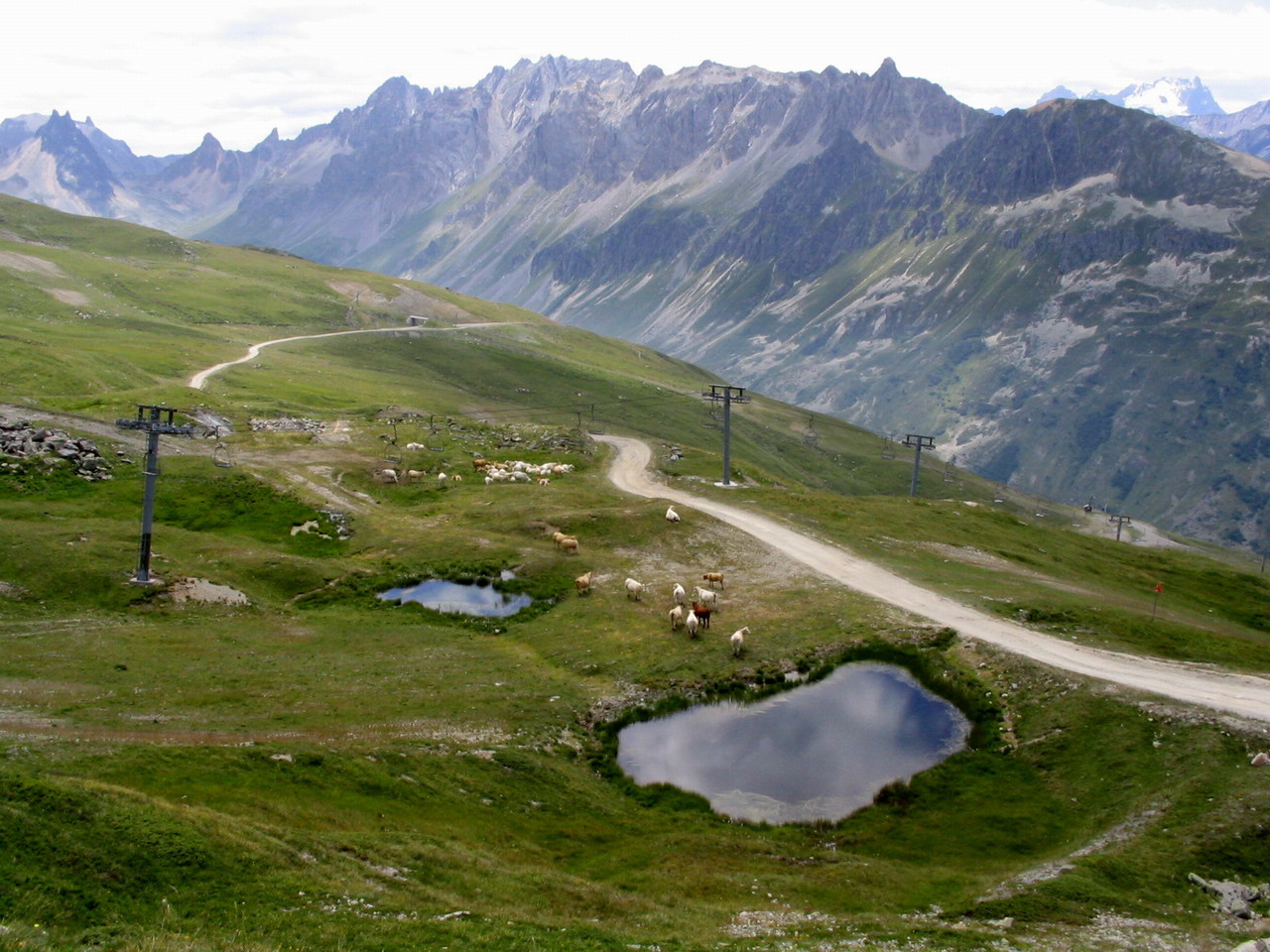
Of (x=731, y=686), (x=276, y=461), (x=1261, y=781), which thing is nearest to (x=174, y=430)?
(x=276, y=461)

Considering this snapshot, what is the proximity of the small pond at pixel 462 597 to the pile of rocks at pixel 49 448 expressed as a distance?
108 feet

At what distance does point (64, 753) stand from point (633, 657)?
103ft

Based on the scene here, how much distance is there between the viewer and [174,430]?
209ft

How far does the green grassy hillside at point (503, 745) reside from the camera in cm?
2656

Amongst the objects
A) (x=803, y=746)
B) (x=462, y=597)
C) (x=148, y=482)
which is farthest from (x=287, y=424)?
(x=803, y=746)

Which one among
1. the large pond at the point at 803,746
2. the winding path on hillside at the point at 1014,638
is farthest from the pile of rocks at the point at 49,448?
the large pond at the point at 803,746

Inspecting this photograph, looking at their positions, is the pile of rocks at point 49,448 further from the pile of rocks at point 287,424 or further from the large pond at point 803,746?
the large pond at point 803,746

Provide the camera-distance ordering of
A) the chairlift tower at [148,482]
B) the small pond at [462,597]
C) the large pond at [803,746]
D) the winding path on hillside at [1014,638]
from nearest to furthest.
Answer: the large pond at [803,746] → the winding path on hillside at [1014,638] → the chairlift tower at [148,482] → the small pond at [462,597]

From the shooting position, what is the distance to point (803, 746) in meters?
48.4

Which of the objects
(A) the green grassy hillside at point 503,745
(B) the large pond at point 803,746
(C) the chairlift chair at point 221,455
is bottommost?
(B) the large pond at point 803,746

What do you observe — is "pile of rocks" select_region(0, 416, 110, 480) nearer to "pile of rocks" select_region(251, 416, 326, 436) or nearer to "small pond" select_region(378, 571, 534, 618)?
"pile of rocks" select_region(251, 416, 326, 436)

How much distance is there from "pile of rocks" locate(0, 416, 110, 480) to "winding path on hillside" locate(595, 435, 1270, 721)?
54595mm

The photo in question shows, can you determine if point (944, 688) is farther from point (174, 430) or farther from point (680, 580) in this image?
point (174, 430)

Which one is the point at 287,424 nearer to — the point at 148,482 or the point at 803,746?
the point at 148,482
